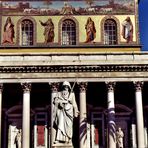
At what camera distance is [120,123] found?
159 feet

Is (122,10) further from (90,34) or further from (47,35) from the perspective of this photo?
(47,35)

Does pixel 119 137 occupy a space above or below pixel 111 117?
below

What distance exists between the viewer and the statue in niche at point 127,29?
52.7 m

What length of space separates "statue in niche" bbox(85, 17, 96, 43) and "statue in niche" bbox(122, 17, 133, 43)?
288cm

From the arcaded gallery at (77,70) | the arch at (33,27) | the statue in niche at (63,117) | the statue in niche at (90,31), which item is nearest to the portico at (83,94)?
the arcaded gallery at (77,70)

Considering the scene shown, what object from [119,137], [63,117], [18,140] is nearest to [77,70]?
[119,137]

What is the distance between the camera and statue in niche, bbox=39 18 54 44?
2061 inches

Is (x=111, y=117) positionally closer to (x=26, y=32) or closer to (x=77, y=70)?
(x=77, y=70)

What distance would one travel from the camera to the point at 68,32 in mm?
53281

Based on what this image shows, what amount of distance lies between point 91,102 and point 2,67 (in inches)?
340

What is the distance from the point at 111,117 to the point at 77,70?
4.88 m

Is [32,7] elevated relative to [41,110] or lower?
elevated

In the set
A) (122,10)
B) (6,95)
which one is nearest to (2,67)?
(6,95)

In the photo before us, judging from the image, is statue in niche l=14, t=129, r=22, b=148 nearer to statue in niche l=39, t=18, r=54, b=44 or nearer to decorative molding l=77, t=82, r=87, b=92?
decorative molding l=77, t=82, r=87, b=92
